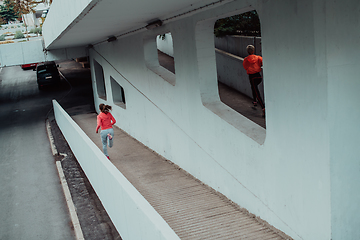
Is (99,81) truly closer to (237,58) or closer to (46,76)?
(237,58)

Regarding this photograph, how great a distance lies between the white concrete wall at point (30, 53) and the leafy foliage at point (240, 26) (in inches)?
397

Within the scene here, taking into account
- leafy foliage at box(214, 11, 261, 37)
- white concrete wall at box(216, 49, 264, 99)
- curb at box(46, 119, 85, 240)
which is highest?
leafy foliage at box(214, 11, 261, 37)

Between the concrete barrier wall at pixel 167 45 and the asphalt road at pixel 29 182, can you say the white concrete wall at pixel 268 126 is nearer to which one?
the asphalt road at pixel 29 182

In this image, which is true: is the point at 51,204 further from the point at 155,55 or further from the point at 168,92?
the point at 155,55

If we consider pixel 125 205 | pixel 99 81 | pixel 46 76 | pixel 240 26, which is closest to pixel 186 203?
pixel 125 205

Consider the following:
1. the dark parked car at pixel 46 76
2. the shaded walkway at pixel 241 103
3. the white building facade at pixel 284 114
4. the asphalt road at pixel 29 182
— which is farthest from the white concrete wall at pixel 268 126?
the dark parked car at pixel 46 76

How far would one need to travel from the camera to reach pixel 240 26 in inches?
496

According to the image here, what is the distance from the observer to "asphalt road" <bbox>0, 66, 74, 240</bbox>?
816cm

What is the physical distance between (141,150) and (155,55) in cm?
314

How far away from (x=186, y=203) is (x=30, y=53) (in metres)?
17.1

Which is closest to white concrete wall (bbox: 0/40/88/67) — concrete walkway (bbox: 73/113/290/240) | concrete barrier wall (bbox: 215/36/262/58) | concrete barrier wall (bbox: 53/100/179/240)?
concrete barrier wall (bbox: 215/36/262/58)

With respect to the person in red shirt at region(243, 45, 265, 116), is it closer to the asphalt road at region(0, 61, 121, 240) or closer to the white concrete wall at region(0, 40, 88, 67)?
the asphalt road at region(0, 61, 121, 240)

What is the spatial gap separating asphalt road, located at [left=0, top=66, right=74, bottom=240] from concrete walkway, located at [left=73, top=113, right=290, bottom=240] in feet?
6.52

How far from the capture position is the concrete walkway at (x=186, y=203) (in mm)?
5969
